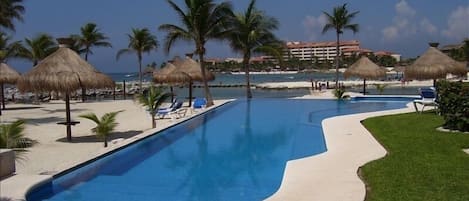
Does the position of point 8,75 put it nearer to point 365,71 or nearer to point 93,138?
point 93,138

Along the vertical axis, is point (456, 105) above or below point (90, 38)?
below

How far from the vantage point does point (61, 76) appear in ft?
32.1

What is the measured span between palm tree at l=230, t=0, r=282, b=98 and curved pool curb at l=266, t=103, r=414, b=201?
14.1 metres

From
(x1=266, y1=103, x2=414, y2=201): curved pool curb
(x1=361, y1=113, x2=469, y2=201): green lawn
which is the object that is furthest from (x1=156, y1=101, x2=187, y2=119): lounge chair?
(x1=361, y1=113, x2=469, y2=201): green lawn

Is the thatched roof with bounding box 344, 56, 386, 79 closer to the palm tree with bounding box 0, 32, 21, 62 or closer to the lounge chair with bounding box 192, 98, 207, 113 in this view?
the lounge chair with bounding box 192, 98, 207, 113

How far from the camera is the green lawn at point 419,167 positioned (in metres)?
4.95

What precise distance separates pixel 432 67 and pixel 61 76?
48.6 feet

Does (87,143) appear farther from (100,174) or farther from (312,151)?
(312,151)

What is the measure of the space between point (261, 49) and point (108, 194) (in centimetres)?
1893

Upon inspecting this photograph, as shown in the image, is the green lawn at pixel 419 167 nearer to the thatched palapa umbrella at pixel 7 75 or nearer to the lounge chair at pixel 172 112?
the lounge chair at pixel 172 112

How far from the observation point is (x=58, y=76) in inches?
385

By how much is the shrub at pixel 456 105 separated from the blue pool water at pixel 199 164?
9.81 feet

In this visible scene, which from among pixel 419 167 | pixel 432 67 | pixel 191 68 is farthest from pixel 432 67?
pixel 419 167

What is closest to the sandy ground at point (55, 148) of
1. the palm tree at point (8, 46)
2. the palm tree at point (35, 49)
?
the palm tree at point (8, 46)
